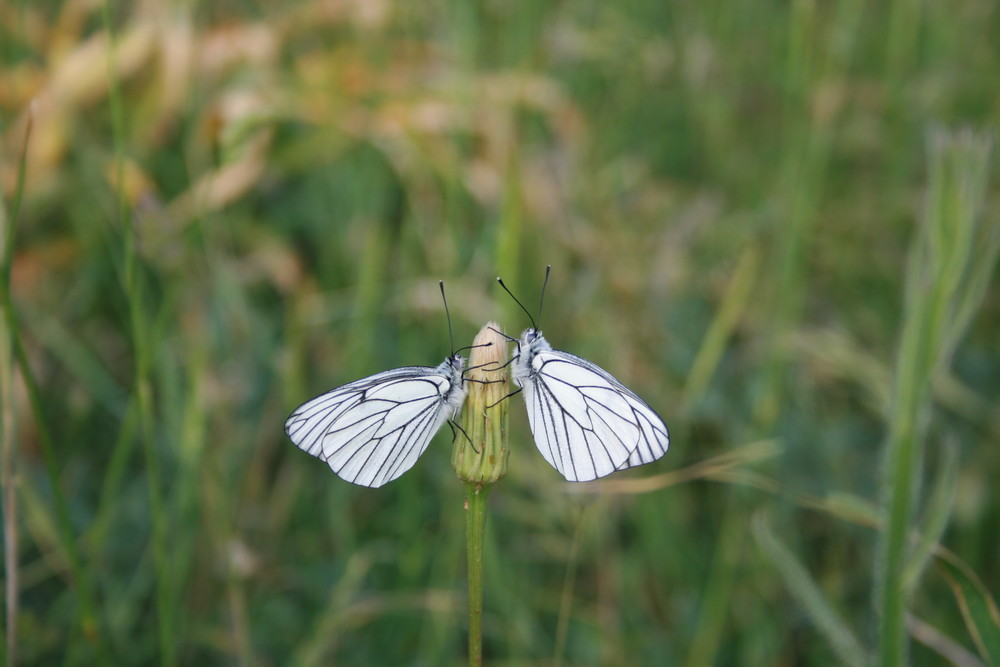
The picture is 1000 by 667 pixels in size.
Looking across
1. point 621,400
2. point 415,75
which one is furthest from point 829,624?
point 415,75

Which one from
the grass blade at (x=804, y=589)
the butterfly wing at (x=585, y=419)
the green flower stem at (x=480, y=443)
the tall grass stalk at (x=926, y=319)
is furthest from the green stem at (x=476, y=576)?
the tall grass stalk at (x=926, y=319)

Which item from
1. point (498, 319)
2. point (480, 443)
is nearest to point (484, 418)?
point (480, 443)

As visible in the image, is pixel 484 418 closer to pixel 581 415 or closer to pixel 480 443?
A: pixel 480 443

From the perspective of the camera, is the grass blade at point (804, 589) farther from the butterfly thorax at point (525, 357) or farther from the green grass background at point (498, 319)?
the butterfly thorax at point (525, 357)

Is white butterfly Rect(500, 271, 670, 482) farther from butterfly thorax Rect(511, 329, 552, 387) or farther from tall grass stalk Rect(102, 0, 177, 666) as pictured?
tall grass stalk Rect(102, 0, 177, 666)

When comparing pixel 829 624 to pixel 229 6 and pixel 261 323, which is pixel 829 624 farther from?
pixel 229 6
